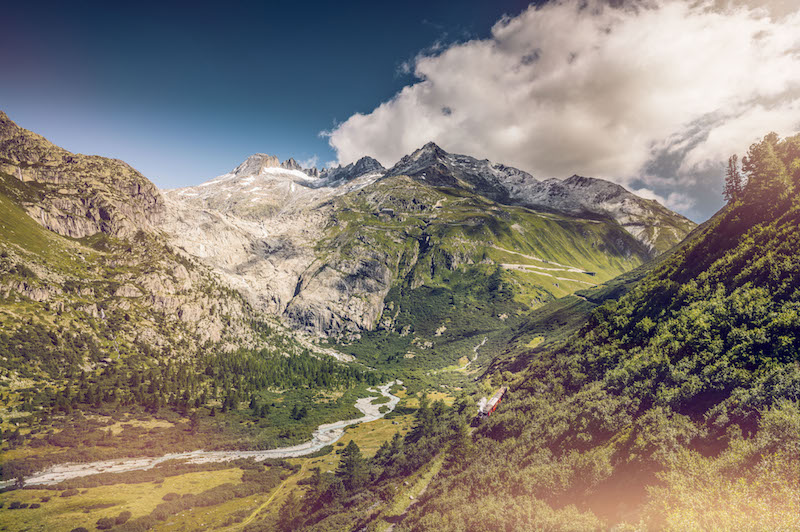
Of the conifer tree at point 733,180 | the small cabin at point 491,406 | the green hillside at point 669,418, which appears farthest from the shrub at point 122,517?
the conifer tree at point 733,180

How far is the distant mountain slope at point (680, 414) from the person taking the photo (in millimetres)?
32906

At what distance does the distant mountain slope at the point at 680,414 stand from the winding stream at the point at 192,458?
342 feet

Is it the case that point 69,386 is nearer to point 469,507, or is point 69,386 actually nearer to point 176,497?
point 176,497

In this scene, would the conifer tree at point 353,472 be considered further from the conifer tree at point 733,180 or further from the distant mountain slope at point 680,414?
the conifer tree at point 733,180

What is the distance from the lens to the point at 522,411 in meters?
77.2

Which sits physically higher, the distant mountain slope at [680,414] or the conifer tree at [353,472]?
the distant mountain slope at [680,414]

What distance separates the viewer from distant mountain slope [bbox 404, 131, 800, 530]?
108 ft

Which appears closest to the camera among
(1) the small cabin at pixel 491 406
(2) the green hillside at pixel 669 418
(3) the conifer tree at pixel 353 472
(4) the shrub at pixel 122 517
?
(2) the green hillside at pixel 669 418

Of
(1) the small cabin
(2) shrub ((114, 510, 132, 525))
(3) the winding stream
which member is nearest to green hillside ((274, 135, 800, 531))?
(1) the small cabin

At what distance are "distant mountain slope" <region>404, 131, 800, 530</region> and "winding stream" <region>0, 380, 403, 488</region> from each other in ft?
342

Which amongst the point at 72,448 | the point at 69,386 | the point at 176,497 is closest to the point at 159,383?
the point at 69,386

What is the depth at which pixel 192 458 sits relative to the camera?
5443 inches

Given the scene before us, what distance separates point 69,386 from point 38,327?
4894cm

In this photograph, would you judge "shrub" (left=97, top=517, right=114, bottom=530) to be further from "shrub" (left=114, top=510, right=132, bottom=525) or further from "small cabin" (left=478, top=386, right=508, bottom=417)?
"small cabin" (left=478, top=386, right=508, bottom=417)
